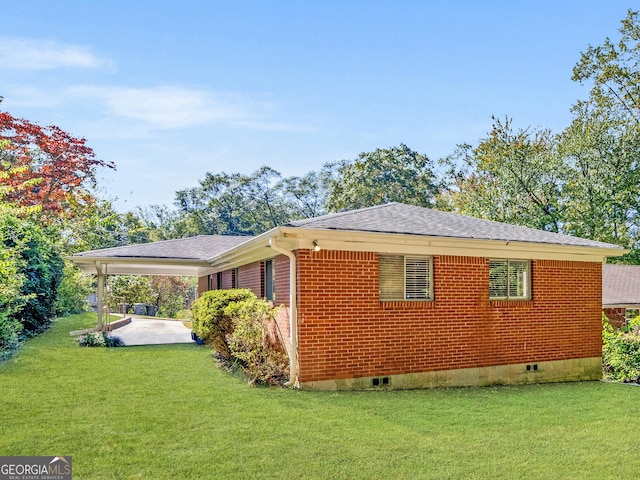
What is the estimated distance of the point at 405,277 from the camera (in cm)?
→ 993

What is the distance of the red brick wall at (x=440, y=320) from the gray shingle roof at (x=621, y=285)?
6.78m

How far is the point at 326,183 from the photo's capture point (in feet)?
168

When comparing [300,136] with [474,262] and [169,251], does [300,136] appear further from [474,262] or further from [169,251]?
[474,262]

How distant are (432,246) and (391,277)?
1075mm

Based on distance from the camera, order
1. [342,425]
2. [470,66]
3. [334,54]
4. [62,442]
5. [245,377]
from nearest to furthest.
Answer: [62,442]
[342,425]
[245,377]
[334,54]
[470,66]

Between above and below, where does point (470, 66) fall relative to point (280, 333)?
above

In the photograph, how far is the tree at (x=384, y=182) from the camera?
115 feet

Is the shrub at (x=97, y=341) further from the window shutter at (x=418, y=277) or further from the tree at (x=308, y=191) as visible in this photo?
the tree at (x=308, y=191)

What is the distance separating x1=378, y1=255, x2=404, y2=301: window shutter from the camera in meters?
9.72

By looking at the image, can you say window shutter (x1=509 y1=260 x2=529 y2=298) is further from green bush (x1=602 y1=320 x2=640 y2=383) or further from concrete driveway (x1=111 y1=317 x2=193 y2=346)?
concrete driveway (x1=111 y1=317 x2=193 y2=346)

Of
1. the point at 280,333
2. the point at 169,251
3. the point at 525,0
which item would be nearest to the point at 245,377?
the point at 280,333

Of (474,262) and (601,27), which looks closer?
(474,262)

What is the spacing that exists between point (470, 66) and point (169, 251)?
13.0 metres

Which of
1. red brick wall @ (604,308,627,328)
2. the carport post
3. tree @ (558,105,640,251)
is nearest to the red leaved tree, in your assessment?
the carport post
